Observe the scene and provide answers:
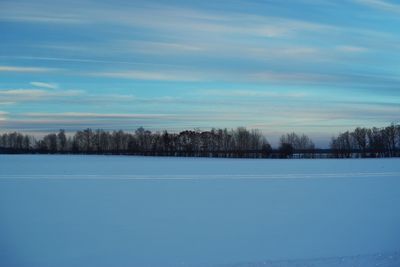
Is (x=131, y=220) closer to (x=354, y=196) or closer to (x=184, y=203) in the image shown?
(x=184, y=203)

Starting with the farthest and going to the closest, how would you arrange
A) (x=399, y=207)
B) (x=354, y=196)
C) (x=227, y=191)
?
(x=227, y=191) → (x=354, y=196) → (x=399, y=207)

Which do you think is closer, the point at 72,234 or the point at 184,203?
the point at 72,234

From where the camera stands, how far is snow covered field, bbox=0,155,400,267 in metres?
5.64

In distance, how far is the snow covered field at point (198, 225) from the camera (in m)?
5.64

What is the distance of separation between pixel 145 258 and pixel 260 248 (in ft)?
4.54

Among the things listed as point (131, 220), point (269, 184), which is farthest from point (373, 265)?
point (269, 184)

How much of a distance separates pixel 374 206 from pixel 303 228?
254 cm

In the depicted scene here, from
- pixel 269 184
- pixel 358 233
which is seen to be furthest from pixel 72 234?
pixel 269 184

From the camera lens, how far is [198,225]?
24.0ft

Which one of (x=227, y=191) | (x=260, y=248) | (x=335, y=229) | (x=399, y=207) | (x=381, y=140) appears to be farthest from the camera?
(x=381, y=140)

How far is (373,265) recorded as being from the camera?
5.28 m

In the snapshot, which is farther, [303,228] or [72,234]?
[303,228]

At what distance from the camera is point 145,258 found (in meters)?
5.58

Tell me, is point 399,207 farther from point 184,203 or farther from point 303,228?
point 184,203
